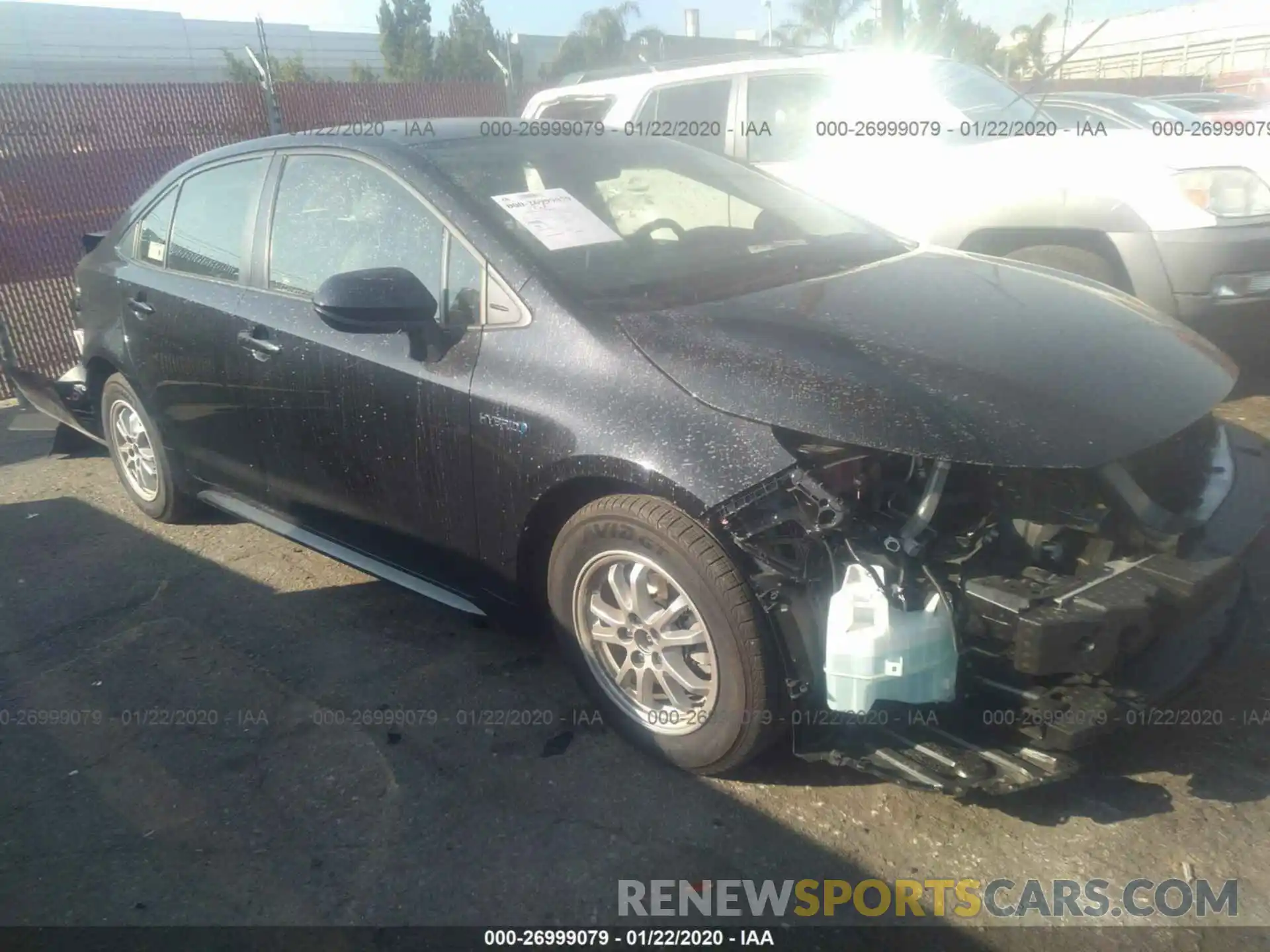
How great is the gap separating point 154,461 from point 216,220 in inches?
48.5

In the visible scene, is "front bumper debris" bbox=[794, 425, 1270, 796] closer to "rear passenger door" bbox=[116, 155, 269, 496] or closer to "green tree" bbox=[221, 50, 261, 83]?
"rear passenger door" bbox=[116, 155, 269, 496]

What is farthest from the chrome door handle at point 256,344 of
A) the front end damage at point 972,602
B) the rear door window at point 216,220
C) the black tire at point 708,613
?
the front end damage at point 972,602

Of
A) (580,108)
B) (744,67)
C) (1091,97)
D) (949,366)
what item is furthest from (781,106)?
(949,366)

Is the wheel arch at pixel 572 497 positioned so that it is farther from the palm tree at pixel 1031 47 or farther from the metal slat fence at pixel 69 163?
the palm tree at pixel 1031 47

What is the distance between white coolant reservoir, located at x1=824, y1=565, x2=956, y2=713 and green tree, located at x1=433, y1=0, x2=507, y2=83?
3813 cm

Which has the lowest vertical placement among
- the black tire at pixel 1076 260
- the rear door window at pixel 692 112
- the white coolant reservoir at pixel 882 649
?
the white coolant reservoir at pixel 882 649

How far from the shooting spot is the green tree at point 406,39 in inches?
1634

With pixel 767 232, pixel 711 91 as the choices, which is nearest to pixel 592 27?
pixel 711 91

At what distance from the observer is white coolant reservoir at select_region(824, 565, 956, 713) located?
7.38 feet

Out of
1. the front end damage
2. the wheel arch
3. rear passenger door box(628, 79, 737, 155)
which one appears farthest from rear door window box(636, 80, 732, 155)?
the front end damage

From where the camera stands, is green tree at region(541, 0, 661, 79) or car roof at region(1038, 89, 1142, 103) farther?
green tree at region(541, 0, 661, 79)

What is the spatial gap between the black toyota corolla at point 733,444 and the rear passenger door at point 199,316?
0.03m

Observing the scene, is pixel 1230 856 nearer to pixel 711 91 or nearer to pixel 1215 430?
pixel 1215 430

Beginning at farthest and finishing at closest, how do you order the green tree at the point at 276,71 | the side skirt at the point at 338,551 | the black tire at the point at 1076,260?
1. the green tree at the point at 276,71
2. the black tire at the point at 1076,260
3. the side skirt at the point at 338,551
